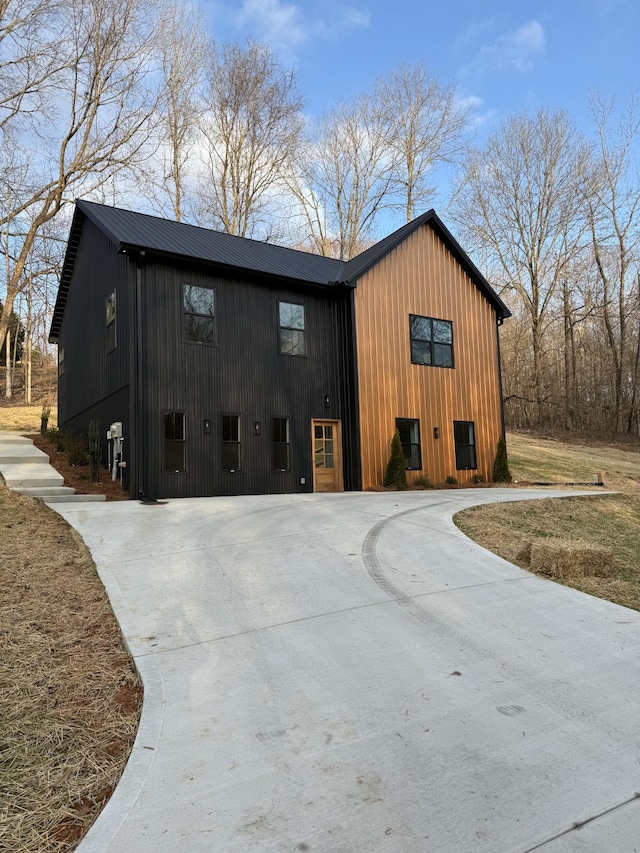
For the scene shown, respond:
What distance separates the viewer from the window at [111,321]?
39.9 ft

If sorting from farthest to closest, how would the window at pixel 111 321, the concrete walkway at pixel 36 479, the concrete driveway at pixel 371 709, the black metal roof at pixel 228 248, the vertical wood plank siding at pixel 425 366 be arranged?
the vertical wood plank siding at pixel 425 366 < the window at pixel 111 321 < the black metal roof at pixel 228 248 < the concrete walkway at pixel 36 479 < the concrete driveway at pixel 371 709

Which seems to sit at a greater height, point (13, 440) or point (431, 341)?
point (431, 341)

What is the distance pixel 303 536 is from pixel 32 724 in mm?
4158

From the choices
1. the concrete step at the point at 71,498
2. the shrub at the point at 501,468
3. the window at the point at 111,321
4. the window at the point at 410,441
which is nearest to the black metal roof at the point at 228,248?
the window at the point at 111,321

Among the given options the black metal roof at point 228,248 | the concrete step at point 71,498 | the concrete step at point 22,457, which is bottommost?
the concrete step at point 71,498

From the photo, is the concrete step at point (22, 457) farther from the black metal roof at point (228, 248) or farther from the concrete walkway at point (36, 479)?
the black metal roof at point (228, 248)

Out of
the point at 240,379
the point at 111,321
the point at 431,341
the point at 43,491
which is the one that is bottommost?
the point at 43,491

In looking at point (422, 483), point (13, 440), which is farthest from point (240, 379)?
point (13, 440)

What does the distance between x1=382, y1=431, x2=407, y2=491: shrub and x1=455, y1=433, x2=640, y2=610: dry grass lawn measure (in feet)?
12.9

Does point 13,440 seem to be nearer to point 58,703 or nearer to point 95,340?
point 95,340

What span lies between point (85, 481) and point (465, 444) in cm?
1013

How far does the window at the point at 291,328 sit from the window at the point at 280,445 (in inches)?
68.2

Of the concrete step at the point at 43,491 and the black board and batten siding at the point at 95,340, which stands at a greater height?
the black board and batten siding at the point at 95,340

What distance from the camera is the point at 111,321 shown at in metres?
12.4
